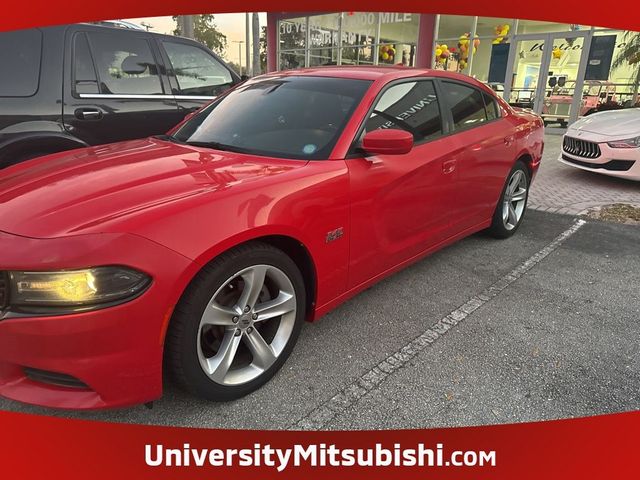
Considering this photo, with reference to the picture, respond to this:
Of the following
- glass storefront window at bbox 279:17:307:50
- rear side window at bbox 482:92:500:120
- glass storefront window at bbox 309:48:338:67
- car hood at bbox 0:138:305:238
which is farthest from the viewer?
glass storefront window at bbox 279:17:307:50

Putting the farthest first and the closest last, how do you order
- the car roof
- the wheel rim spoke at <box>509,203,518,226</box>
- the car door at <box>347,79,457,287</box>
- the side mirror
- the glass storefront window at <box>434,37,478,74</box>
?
the glass storefront window at <box>434,37,478,74</box> → the wheel rim spoke at <box>509,203,518,226</box> → the car roof → the car door at <box>347,79,457,287</box> → the side mirror

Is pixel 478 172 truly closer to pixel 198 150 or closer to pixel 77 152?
pixel 198 150

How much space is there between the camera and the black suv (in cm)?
396

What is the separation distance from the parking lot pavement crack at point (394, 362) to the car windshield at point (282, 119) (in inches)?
48.1

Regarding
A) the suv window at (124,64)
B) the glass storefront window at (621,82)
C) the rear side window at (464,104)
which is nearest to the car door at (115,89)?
the suv window at (124,64)

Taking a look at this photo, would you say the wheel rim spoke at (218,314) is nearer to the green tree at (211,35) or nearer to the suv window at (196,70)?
the suv window at (196,70)

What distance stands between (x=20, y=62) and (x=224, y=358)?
337cm

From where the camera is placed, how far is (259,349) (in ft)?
7.91

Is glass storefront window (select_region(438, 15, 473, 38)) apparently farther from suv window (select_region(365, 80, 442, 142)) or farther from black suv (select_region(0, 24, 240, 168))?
suv window (select_region(365, 80, 442, 142))

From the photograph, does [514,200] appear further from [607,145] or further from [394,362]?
[607,145]

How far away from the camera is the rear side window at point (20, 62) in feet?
12.9

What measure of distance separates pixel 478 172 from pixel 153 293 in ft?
9.46

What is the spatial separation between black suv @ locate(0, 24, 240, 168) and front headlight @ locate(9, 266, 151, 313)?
265cm

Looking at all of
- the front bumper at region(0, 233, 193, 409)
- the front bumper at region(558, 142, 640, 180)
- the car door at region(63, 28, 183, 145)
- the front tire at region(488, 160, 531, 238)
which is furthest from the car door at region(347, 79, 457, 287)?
the front bumper at region(558, 142, 640, 180)
